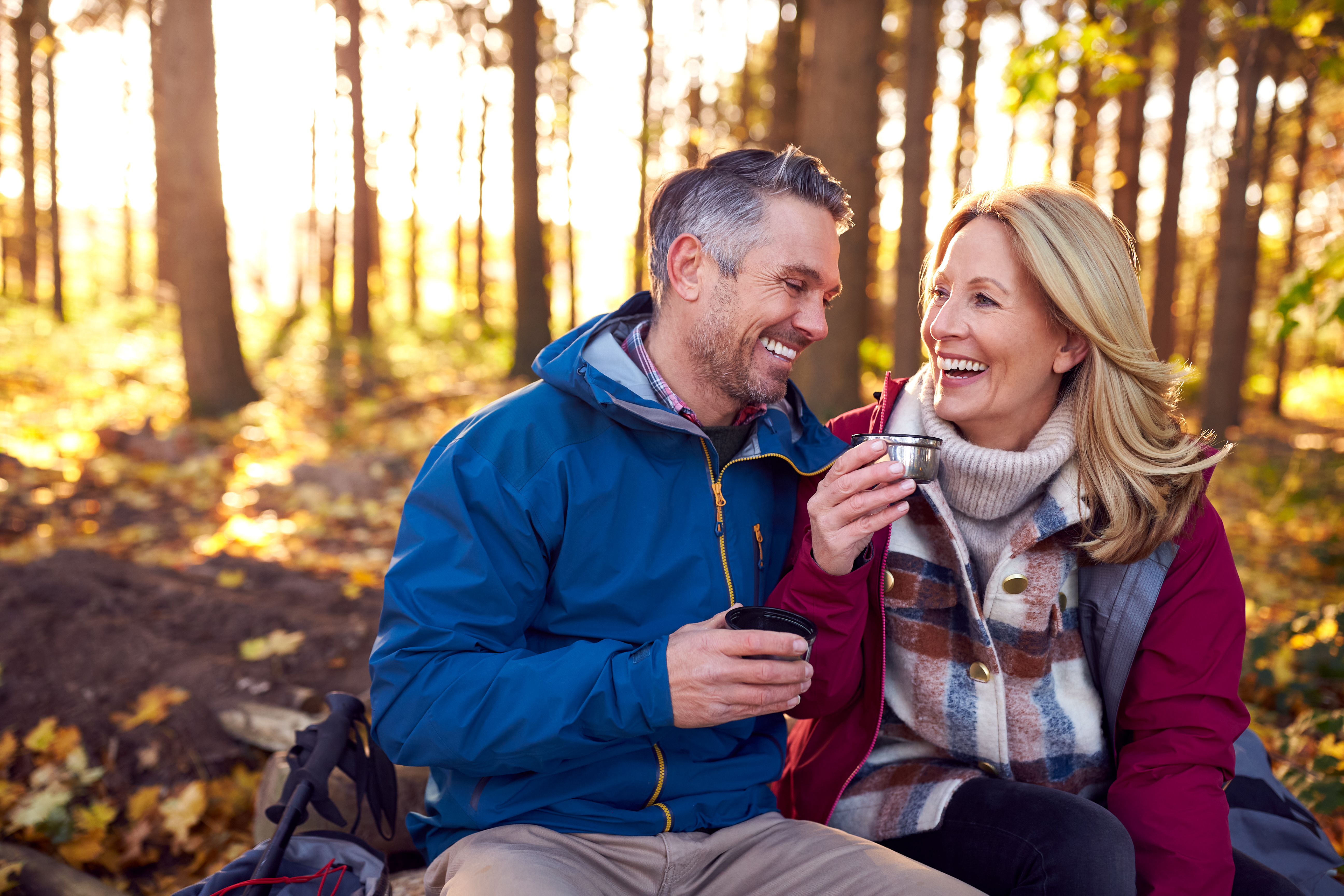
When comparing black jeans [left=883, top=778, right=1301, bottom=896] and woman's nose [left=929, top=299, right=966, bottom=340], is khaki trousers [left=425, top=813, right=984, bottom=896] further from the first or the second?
woman's nose [left=929, top=299, right=966, bottom=340]

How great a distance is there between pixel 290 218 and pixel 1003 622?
49.1 metres

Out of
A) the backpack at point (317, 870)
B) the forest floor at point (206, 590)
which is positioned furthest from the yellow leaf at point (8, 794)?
the backpack at point (317, 870)

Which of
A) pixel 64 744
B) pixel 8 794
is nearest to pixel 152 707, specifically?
pixel 64 744

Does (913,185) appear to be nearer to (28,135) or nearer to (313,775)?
(313,775)

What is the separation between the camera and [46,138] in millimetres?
20766

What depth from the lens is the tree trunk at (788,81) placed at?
10.4 m

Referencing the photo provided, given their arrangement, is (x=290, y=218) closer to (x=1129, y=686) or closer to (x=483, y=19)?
(x=483, y=19)

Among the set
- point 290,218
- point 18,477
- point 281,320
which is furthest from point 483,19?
point 290,218

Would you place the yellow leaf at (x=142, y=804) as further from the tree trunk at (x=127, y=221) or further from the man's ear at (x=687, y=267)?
the tree trunk at (x=127, y=221)

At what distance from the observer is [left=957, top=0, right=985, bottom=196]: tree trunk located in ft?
41.3

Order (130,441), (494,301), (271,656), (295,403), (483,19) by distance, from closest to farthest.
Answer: (271,656) → (130,441) → (295,403) → (483,19) → (494,301)

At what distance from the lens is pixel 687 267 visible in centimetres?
258

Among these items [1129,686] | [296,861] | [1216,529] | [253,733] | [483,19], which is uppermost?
[483,19]

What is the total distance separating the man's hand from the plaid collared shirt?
0.77 meters
